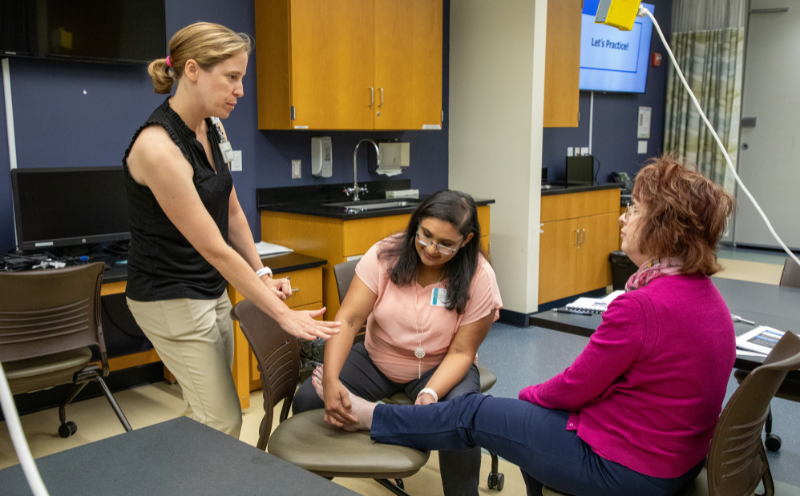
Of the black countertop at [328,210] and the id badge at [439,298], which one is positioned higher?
the black countertop at [328,210]

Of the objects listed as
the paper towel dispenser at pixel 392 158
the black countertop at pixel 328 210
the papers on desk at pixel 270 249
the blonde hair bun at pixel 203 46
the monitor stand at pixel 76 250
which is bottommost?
the papers on desk at pixel 270 249

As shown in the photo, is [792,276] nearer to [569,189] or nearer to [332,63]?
[569,189]

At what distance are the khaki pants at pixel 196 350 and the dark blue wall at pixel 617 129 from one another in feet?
13.3

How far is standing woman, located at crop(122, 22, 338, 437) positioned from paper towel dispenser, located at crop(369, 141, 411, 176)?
250cm

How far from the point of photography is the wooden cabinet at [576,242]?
4.71m

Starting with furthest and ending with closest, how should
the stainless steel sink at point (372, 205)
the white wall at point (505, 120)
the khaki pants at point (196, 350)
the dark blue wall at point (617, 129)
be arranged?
the dark blue wall at point (617, 129)
the white wall at point (505, 120)
the stainless steel sink at point (372, 205)
the khaki pants at point (196, 350)

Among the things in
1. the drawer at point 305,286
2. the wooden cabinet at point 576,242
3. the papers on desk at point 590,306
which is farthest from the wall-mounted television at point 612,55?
the papers on desk at point 590,306

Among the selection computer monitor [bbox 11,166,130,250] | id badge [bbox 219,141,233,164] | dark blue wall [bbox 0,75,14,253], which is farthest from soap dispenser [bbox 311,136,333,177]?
id badge [bbox 219,141,233,164]

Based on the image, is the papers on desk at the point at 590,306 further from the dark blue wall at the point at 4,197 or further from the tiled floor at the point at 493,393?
the dark blue wall at the point at 4,197

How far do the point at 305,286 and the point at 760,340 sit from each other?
211 cm

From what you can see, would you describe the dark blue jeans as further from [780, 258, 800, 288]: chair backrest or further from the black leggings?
[780, 258, 800, 288]: chair backrest

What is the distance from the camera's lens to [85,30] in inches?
115

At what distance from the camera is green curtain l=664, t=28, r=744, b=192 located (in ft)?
20.9

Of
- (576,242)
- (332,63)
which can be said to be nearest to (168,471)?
(332,63)
